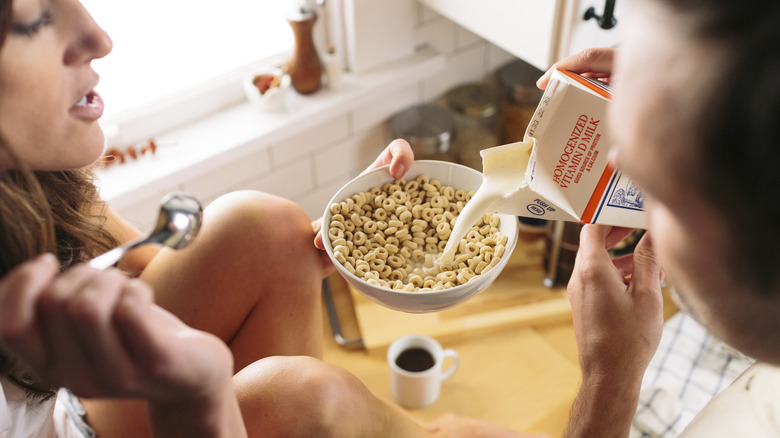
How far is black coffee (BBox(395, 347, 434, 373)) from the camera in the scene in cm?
120

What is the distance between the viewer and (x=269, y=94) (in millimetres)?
1353

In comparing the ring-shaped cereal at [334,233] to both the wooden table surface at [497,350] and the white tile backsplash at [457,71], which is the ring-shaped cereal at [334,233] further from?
the white tile backsplash at [457,71]

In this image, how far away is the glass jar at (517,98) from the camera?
4.73 ft

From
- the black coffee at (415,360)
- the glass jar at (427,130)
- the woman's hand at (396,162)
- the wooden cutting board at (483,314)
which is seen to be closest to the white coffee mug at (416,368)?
the black coffee at (415,360)

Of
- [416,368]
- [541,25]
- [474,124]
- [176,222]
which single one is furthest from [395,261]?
[474,124]

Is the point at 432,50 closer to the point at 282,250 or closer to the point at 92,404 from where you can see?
the point at 282,250

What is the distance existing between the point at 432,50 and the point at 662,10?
117 centimetres

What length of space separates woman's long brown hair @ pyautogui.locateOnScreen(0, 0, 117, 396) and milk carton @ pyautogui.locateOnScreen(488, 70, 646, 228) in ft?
1.64

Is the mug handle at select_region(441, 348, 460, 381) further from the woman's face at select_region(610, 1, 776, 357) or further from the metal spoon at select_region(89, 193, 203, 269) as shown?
the woman's face at select_region(610, 1, 776, 357)

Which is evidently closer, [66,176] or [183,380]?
[183,380]

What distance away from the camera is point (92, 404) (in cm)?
88

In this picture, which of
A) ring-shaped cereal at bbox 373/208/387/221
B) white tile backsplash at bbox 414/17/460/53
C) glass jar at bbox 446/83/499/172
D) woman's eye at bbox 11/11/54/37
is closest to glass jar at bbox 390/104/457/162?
glass jar at bbox 446/83/499/172

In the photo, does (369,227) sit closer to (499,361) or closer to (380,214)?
(380,214)

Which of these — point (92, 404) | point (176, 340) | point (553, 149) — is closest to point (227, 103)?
point (92, 404)
